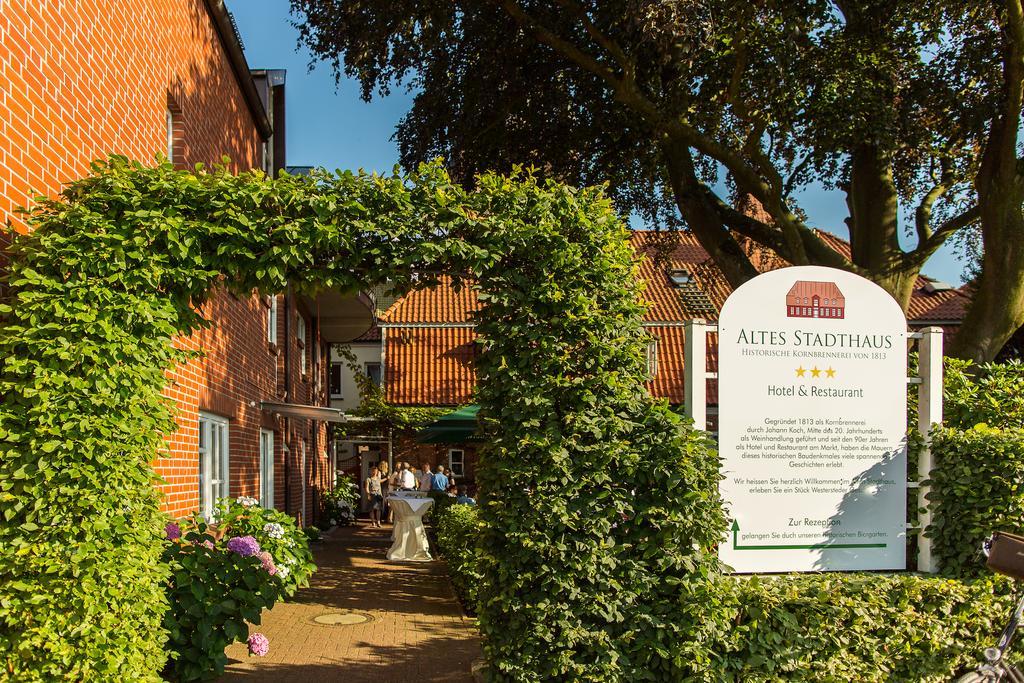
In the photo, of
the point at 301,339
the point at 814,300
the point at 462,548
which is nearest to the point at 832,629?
the point at 814,300

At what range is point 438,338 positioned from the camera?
31.0m

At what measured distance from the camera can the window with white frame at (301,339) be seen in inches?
761

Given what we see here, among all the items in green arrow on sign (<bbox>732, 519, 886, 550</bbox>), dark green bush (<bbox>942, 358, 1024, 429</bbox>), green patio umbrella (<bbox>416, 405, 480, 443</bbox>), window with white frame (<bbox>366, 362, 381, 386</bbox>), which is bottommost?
green arrow on sign (<bbox>732, 519, 886, 550</bbox>)

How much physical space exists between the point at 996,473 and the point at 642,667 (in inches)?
112

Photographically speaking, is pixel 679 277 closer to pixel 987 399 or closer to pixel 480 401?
pixel 987 399

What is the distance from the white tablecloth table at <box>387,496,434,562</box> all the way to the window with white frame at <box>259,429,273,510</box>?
7.89 ft

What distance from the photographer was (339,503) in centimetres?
2478

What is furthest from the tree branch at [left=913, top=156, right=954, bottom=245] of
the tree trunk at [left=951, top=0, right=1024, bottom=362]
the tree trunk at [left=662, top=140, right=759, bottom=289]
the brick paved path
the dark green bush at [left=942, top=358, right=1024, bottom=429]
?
the brick paved path

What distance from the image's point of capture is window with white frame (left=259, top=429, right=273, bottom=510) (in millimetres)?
14423

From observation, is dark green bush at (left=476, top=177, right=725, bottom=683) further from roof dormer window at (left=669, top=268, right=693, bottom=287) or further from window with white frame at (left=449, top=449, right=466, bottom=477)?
roof dormer window at (left=669, top=268, right=693, bottom=287)

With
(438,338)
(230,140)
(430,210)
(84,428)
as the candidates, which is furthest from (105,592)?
(438,338)

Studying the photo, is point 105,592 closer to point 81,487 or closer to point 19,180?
point 81,487

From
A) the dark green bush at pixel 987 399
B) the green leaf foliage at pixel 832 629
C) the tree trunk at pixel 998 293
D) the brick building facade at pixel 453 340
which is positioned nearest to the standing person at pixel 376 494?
the brick building facade at pixel 453 340

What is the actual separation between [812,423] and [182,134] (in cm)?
677
